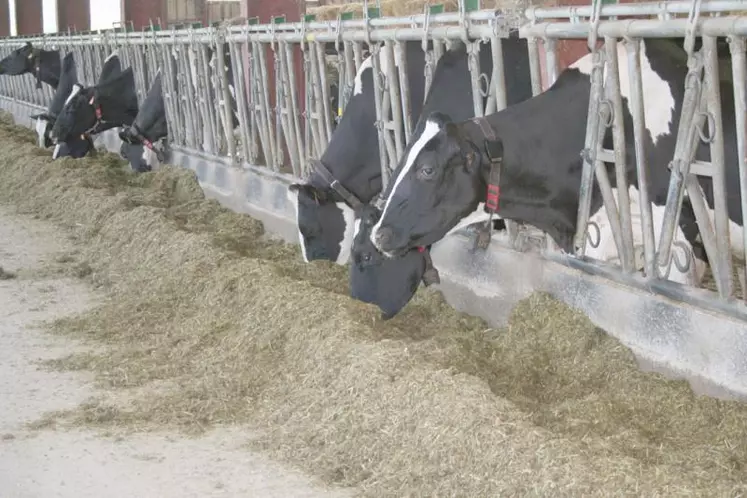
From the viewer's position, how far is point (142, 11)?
825 inches

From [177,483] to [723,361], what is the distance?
2239 mm

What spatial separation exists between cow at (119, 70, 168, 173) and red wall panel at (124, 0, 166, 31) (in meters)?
9.12

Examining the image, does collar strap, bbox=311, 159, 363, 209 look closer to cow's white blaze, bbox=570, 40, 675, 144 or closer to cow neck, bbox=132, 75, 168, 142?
cow's white blaze, bbox=570, 40, 675, 144

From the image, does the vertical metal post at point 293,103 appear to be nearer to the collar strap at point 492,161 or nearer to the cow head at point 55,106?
the collar strap at point 492,161

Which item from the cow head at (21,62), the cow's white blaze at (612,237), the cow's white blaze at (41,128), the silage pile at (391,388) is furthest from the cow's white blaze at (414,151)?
the cow head at (21,62)

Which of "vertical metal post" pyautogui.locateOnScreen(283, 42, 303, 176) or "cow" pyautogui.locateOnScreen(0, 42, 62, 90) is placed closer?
"vertical metal post" pyautogui.locateOnScreen(283, 42, 303, 176)

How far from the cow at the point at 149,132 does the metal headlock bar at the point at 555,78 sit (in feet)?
6.15

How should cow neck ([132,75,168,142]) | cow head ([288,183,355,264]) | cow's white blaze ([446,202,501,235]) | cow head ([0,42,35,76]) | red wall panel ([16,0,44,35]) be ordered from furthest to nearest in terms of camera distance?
1. red wall panel ([16,0,44,35])
2. cow head ([0,42,35,76])
3. cow neck ([132,75,168,142])
4. cow head ([288,183,355,264])
5. cow's white blaze ([446,202,501,235])

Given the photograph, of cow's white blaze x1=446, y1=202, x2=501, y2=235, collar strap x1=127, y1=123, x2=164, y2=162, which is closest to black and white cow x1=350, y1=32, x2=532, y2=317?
cow's white blaze x1=446, y1=202, x2=501, y2=235

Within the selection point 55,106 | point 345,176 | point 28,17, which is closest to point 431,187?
point 345,176

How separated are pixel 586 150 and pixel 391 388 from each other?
1487 mm

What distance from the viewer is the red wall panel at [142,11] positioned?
816 inches

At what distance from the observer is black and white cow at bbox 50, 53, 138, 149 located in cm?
1302

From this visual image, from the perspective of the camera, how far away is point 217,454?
449cm
